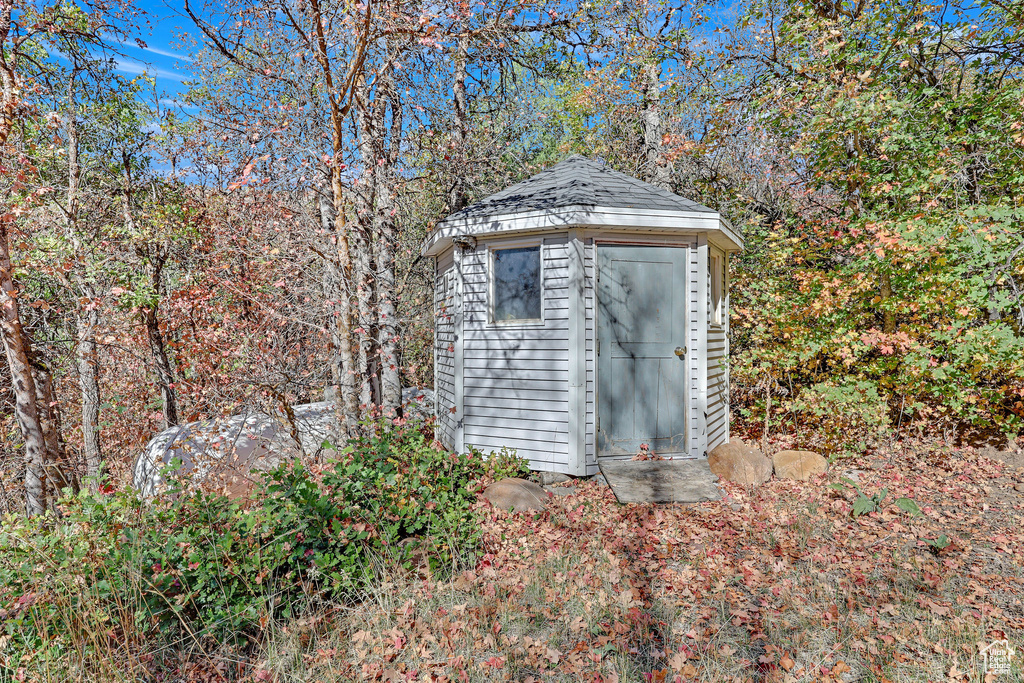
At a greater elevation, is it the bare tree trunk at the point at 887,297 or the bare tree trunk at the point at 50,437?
the bare tree trunk at the point at 887,297


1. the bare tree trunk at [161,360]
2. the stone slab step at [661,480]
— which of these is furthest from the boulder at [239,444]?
the stone slab step at [661,480]

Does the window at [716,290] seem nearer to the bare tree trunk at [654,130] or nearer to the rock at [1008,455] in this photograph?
the rock at [1008,455]

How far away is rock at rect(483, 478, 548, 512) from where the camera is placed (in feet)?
16.5

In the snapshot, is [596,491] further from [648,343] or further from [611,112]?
[611,112]

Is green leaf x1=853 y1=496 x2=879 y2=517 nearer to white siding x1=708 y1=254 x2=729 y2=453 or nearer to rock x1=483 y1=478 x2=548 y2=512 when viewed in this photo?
white siding x1=708 y1=254 x2=729 y2=453

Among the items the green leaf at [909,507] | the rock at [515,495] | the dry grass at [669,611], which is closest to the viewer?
the dry grass at [669,611]

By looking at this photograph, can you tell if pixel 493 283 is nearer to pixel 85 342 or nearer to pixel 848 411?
pixel 848 411

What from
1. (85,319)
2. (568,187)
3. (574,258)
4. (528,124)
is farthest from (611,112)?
(85,319)

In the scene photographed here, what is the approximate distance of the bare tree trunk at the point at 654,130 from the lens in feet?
35.3

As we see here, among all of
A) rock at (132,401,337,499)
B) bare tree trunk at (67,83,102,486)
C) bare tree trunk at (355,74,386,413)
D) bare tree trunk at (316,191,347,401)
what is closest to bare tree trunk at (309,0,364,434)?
bare tree trunk at (316,191,347,401)

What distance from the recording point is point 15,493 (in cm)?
569

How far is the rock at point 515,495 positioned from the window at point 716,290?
3399 mm

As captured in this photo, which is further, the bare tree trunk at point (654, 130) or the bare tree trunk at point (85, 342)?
the bare tree trunk at point (654, 130)

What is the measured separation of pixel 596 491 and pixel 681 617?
7.21ft
